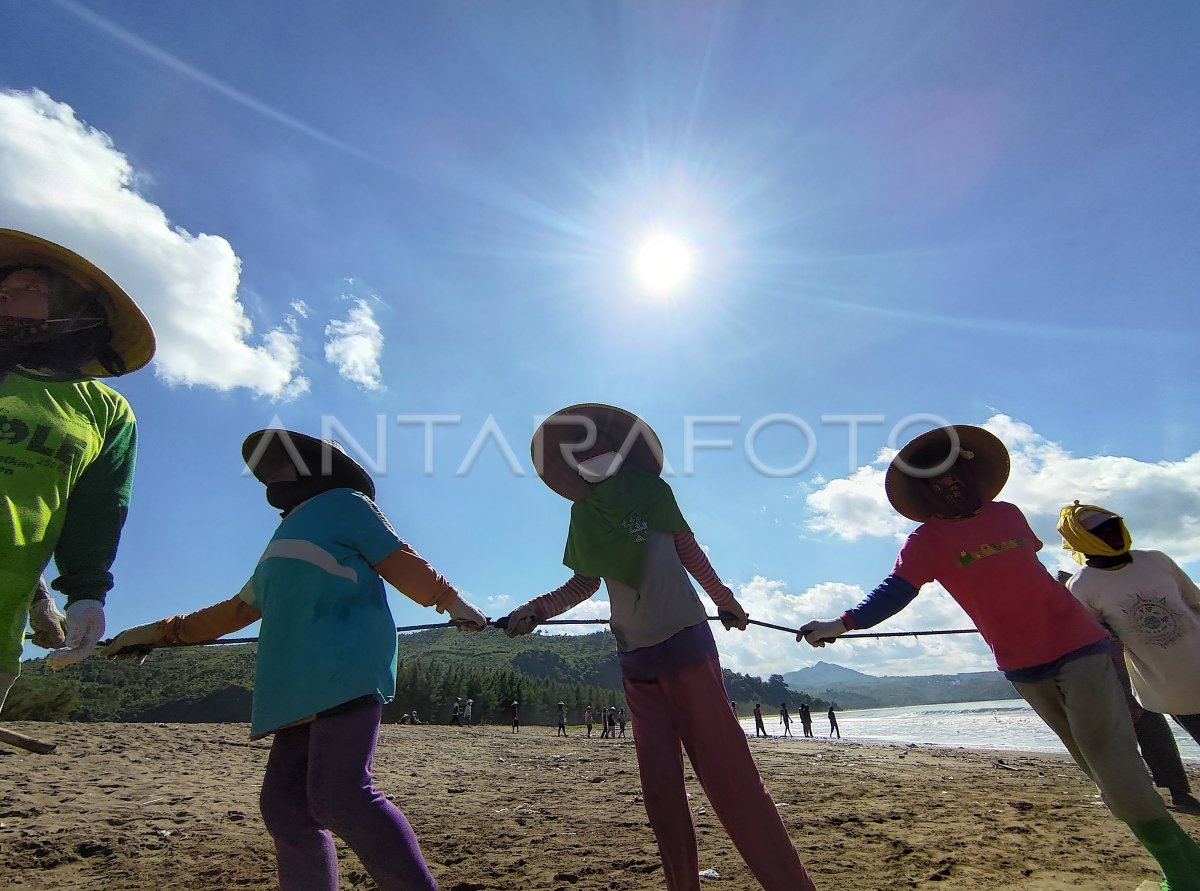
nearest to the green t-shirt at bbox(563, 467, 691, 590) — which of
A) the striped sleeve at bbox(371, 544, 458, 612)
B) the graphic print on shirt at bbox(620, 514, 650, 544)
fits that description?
the graphic print on shirt at bbox(620, 514, 650, 544)

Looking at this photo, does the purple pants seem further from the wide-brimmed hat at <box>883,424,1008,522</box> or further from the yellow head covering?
the yellow head covering

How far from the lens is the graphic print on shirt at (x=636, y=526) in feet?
8.72

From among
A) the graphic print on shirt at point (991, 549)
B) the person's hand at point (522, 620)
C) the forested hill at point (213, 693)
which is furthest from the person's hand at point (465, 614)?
the forested hill at point (213, 693)

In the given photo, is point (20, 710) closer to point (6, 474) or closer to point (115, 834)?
point (115, 834)

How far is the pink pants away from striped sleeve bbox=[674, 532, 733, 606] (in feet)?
1.43

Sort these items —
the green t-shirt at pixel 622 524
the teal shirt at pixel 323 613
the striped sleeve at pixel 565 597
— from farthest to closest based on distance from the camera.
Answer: the striped sleeve at pixel 565 597 → the green t-shirt at pixel 622 524 → the teal shirt at pixel 323 613

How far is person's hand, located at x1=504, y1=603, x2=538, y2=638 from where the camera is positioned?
9.12 ft

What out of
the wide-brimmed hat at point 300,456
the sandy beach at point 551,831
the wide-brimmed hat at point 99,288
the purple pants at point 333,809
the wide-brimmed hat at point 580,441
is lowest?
the sandy beach at point 551,831

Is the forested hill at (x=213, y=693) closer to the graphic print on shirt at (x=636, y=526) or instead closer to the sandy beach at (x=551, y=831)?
the sandy beach at (x=551, y=831)

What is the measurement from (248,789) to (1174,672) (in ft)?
25.8

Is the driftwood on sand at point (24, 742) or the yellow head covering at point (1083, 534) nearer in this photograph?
the driftwood on sand at point (24, 742)

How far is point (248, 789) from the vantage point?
6.39 metres

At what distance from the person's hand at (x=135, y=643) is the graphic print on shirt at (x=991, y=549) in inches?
149

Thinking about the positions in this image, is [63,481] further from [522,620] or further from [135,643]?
[522,620]
